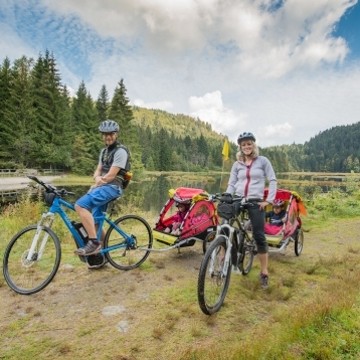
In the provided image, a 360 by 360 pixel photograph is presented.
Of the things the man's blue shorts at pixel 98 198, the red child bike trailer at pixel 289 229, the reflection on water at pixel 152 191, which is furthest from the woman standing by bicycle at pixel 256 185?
the reflection on water at pixel 152 191

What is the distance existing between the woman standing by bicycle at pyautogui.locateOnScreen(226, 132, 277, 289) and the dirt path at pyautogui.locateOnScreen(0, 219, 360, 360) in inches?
21.9

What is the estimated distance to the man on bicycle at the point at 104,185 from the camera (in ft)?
17.4

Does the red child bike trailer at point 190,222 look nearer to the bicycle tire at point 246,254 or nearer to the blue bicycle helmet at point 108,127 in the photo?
the bicycle tire at point 246,254

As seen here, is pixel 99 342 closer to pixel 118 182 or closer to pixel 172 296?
pixel 172 296

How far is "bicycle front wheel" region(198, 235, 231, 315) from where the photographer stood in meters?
4.18

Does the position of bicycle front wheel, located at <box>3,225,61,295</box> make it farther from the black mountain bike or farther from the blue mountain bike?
the black mountain bike

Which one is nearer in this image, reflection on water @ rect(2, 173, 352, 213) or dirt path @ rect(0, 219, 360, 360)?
dirt path @ rect(0, 219, 360, 360)

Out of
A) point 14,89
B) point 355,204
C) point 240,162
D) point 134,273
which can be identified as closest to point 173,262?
point 134,273

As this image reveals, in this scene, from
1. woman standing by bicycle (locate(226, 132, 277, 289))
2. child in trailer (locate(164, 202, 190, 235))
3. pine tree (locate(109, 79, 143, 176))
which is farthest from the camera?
pine tree (locate(109, 79, 143, 176))

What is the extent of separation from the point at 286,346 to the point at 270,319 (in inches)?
43.6

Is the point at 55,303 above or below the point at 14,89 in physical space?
below

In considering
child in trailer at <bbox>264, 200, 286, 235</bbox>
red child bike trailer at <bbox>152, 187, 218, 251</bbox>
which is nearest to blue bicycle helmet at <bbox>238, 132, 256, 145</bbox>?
red child bike trailer at <bbox>152, 187, 218, 251</bbox>

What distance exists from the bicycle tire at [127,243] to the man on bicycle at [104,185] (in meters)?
0.55

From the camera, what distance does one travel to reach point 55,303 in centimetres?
468
